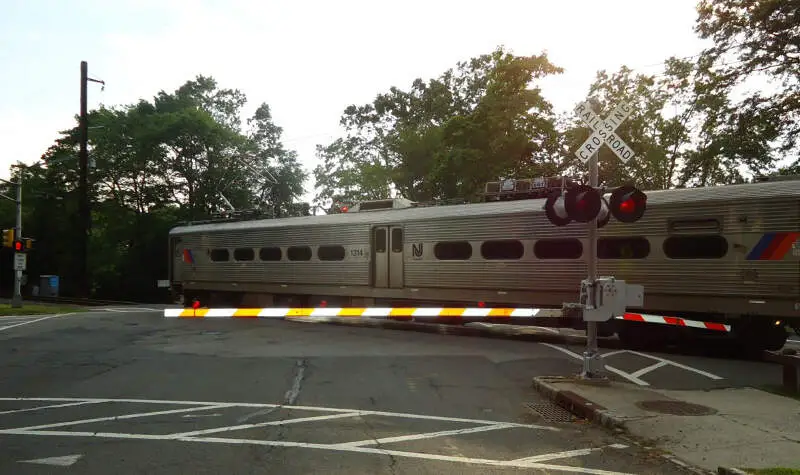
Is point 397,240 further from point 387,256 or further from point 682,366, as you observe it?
point 682,366

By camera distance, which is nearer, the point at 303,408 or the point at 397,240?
the point at 303,408

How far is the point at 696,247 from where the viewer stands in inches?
481

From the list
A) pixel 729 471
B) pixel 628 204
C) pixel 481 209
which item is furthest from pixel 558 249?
pixel 729 471

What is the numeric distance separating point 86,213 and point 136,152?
1161 centimetres

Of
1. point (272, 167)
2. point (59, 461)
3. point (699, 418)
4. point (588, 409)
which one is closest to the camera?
point (59, 461)

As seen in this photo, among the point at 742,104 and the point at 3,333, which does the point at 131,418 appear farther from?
the point at 742,104

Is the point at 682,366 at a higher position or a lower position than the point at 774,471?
lower

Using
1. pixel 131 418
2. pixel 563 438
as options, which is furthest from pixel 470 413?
pixel 131 418

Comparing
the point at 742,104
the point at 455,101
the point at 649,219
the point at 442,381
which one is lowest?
the point at 442,381

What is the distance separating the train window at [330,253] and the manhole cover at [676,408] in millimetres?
11848

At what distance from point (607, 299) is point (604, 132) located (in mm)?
2380

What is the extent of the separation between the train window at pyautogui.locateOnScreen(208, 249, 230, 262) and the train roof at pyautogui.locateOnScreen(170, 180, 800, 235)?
0.80 meters

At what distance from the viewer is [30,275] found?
53.0 metres

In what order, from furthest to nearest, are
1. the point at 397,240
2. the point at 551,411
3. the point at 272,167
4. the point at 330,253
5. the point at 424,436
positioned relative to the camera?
the point at 272,167
the point at 330,253
the point at 397,240
the point at 551,411
the point at 424,436
